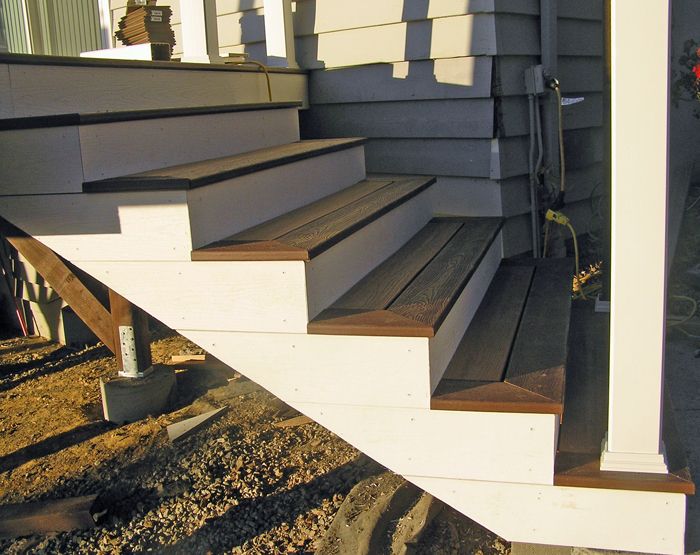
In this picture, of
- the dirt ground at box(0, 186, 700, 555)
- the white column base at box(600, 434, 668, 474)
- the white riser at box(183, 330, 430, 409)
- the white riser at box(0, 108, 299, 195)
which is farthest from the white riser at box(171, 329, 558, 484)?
the white riser at box(0, 108, 299, 195)

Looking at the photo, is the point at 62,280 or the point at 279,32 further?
the point at 279,32

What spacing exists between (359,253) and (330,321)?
0.50 meters

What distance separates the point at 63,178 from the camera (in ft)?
7.93

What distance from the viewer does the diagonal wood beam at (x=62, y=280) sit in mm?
2859

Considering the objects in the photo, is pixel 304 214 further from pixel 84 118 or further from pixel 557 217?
pixel 557 217

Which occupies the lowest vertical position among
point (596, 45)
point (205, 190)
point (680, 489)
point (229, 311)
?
point (680, 489)

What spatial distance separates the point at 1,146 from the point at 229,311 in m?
0.84

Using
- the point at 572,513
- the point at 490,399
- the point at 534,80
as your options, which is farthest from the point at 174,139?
the point at 534,80

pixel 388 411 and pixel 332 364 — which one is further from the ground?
pixel 332 364

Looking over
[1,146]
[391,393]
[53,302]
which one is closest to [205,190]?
[1,146]

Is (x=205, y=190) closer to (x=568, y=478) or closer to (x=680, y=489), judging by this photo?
(x=568, y=478)

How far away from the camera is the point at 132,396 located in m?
3.42

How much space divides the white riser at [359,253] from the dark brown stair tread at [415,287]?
0.10 feet

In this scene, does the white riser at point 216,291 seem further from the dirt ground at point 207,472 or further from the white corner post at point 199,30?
the white corner post at point 199,30
